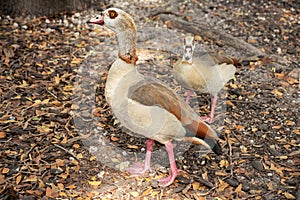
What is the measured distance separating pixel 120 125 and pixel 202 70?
108 cm

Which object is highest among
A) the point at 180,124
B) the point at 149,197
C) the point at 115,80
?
the point at 115,80

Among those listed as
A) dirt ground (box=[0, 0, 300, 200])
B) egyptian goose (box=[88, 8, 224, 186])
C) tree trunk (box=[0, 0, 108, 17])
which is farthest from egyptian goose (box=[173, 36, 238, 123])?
tree trunk (box=[0, 0, 108, 17])

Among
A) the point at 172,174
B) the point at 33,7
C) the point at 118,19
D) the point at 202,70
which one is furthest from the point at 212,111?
the point at 33,7

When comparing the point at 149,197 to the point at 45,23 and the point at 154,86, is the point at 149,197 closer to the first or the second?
the point at 154,86

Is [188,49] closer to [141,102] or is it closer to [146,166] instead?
[141,102]

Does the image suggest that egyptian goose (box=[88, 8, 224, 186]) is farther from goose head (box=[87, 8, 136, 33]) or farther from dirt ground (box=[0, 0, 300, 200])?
dirt ground (box=[0, 0, 300, 200])

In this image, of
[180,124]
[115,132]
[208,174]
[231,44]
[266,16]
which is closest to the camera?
[180,124]

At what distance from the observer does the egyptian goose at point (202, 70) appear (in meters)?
4.89

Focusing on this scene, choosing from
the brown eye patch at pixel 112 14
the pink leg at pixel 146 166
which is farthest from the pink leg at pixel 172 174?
the brown eye patch at pixel 112 14

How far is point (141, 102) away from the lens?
3.94m

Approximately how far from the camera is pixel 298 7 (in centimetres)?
794

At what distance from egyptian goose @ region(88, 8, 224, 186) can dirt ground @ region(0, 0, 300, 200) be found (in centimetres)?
51

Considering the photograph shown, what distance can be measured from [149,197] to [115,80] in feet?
3.60

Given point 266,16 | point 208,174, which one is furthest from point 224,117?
point 266,16
